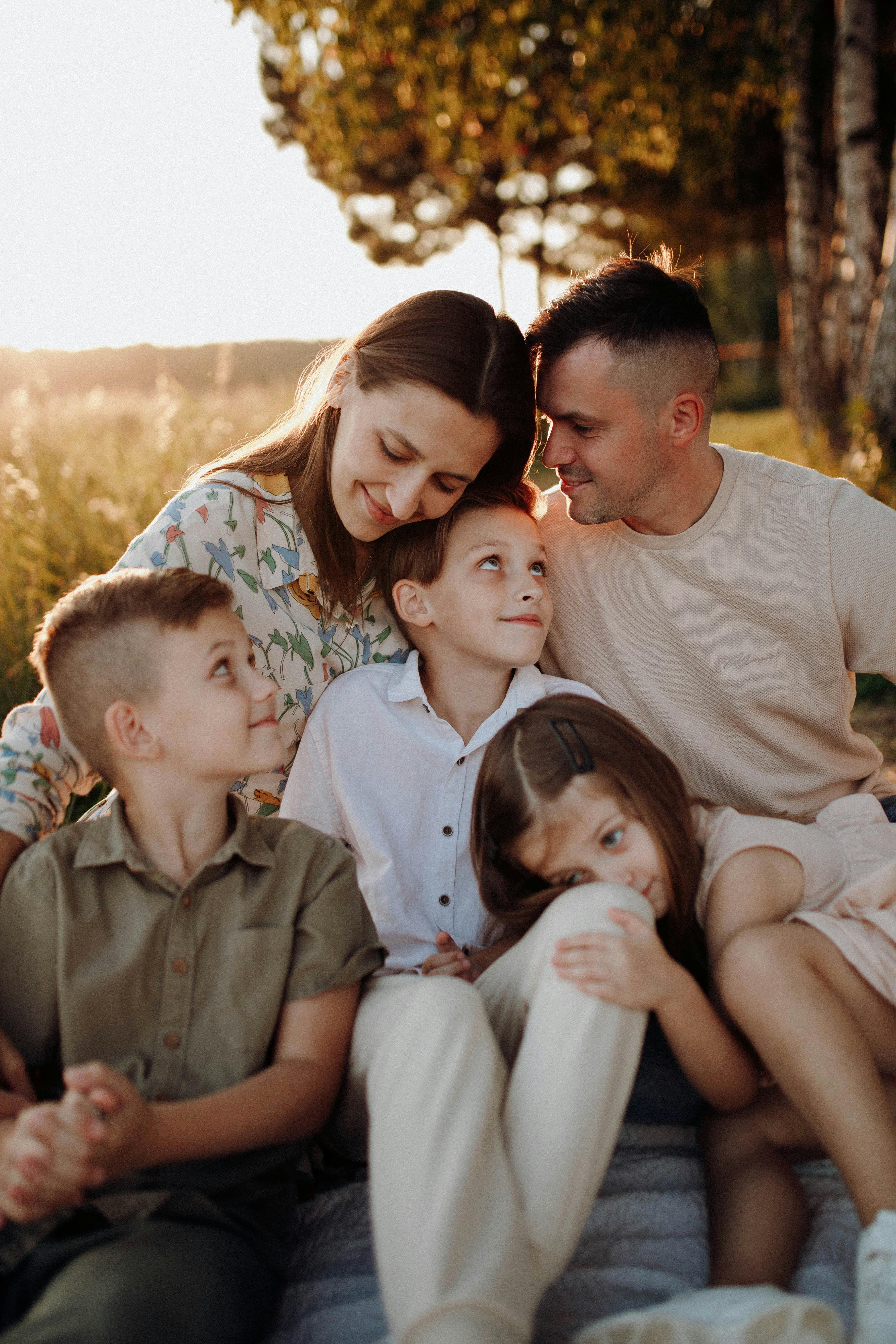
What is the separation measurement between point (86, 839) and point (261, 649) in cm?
81

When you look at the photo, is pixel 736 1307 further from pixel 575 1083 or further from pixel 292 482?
pixel 292 482

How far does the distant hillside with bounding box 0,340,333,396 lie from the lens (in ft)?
19.8

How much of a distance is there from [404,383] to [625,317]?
699 mm

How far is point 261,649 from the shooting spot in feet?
8.21

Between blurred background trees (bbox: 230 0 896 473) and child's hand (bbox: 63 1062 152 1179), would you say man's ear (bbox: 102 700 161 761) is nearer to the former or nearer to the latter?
child's hand (bbox: 63 1062 152 1179)

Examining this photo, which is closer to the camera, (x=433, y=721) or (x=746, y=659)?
(x=433, y=721)

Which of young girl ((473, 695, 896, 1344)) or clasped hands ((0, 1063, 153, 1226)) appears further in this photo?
young girl ((473, 695, 896, 1344))

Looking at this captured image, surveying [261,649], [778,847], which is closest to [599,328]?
[261,649]

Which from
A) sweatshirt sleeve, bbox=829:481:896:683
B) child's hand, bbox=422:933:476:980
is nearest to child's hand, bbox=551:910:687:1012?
child's hand, bbox=422:933:476:980

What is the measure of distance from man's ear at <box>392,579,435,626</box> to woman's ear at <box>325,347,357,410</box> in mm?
476

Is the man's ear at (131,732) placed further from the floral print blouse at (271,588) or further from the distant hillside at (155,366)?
the distant hillside at (155,366)

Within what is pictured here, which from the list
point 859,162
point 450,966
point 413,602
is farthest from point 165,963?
point 859,162

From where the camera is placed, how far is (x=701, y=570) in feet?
8.84

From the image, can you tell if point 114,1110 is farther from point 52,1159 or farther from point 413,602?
point 413,602
